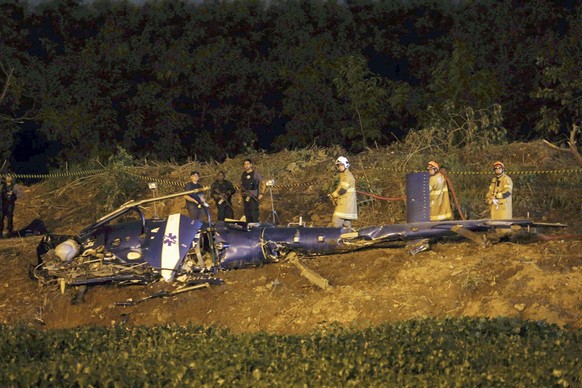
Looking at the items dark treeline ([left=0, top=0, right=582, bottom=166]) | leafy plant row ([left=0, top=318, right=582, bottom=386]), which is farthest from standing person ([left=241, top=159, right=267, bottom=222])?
dark treeline ([left=0, top=0, right=582, bottom=166])

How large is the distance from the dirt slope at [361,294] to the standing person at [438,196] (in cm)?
166

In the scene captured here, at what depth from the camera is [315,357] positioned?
10016 mm

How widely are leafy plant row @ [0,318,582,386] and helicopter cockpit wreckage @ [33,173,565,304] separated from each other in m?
3.95

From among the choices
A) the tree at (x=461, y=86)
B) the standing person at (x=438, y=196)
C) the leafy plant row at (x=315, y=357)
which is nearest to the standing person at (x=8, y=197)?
the standing person at (x=438, y=196)

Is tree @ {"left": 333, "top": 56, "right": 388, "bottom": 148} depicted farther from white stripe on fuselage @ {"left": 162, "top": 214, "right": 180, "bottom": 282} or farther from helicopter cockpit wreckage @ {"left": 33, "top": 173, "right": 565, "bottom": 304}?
white stripe on fuselage @ {"left": 162, "top": 214, "right": 180, "bottom": 282}

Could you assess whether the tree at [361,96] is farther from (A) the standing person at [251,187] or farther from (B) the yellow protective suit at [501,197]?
(B) the yellow protective suit at [501,197]

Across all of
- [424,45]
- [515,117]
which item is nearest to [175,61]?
[424,45]

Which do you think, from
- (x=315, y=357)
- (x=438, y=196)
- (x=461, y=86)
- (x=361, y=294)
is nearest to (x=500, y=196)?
(x=438, y=196)

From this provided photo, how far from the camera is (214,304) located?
15734 mm

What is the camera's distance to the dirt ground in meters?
14.4

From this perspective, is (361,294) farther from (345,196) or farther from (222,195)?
(222,195)

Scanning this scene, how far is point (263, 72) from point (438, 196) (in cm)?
2037

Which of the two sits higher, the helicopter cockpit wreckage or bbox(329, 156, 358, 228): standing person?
bbox(329, 156, 358, 228): standing person

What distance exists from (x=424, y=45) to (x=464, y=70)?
23.0ft
